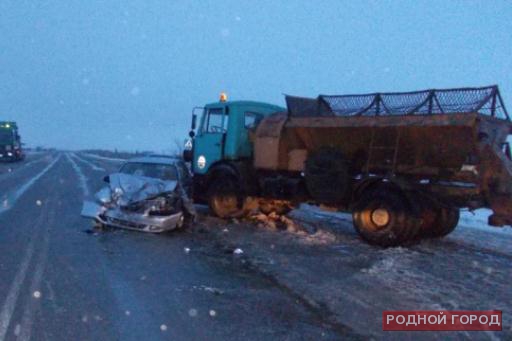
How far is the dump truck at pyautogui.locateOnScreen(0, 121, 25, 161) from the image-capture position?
42969 millimetres

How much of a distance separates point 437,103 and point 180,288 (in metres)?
5.88

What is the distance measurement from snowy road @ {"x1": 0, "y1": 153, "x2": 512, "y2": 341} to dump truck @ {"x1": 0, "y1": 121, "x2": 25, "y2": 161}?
109ft

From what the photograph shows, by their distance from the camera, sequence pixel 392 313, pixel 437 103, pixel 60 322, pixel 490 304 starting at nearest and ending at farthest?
pixel 60 322 < pixel 392 313 < pixel 490 304 < pixel 437 103

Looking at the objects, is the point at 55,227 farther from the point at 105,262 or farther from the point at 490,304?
the point at 490,304

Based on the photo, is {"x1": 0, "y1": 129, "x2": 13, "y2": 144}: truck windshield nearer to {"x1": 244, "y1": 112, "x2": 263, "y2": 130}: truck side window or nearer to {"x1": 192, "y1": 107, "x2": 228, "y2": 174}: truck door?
{"x1": 192, "y1": 107, "x2": 228, "y2": 174}: truck door

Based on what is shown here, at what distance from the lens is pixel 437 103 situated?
1041cm

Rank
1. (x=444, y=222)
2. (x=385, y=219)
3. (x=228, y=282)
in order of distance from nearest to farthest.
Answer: (x=228, y=282), (x=385, y=219), (x=444, y=222)

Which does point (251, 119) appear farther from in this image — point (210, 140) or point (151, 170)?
point (151, 170)

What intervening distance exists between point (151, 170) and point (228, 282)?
6063mm

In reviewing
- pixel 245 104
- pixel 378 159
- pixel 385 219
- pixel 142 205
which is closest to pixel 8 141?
pixel 245 104

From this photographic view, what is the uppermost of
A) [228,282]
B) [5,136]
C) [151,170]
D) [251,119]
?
[251,119]

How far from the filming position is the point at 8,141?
43.2 meters

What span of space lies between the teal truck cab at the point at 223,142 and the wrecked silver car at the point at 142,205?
72.4 inches

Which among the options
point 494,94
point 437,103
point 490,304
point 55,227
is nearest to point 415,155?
point 437,103
